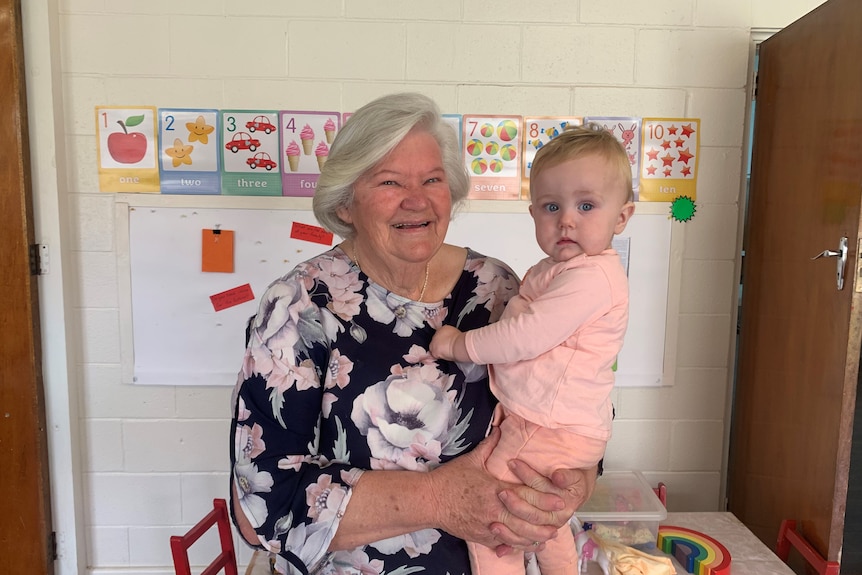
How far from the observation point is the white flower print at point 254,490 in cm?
106

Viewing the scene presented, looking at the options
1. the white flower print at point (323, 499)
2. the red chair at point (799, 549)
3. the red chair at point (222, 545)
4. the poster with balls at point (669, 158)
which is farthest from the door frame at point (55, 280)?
the red chair at point (799, 549)

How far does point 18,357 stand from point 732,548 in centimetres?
261

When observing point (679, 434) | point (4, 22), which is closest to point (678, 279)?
point (679, 434)

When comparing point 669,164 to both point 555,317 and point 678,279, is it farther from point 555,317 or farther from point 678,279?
point 555,317

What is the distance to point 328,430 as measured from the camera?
1128 mm

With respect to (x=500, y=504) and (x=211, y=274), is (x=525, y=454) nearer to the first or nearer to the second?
(x=500, y=504)

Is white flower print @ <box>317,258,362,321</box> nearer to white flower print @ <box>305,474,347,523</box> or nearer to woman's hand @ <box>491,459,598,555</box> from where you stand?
white flower print @ <box>305,474,347,523</box>

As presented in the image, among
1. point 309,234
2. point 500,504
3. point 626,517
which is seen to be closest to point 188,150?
point 309,234

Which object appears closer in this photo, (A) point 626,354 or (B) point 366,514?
(B) point 366,514

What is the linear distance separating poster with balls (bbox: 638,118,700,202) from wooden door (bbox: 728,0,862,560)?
9.9 inches

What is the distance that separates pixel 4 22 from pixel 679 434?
299 centimetres

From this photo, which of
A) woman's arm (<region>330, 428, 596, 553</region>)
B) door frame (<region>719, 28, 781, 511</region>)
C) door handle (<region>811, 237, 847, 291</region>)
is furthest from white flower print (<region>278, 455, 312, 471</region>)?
door frame (<region>719, 28, 781, 511</region>)

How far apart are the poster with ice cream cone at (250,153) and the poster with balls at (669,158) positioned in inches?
55.9

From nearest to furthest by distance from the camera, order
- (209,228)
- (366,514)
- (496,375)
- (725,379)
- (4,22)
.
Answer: (366,514) → (496,375) → (4,22) → (209,228) → (725,379)
